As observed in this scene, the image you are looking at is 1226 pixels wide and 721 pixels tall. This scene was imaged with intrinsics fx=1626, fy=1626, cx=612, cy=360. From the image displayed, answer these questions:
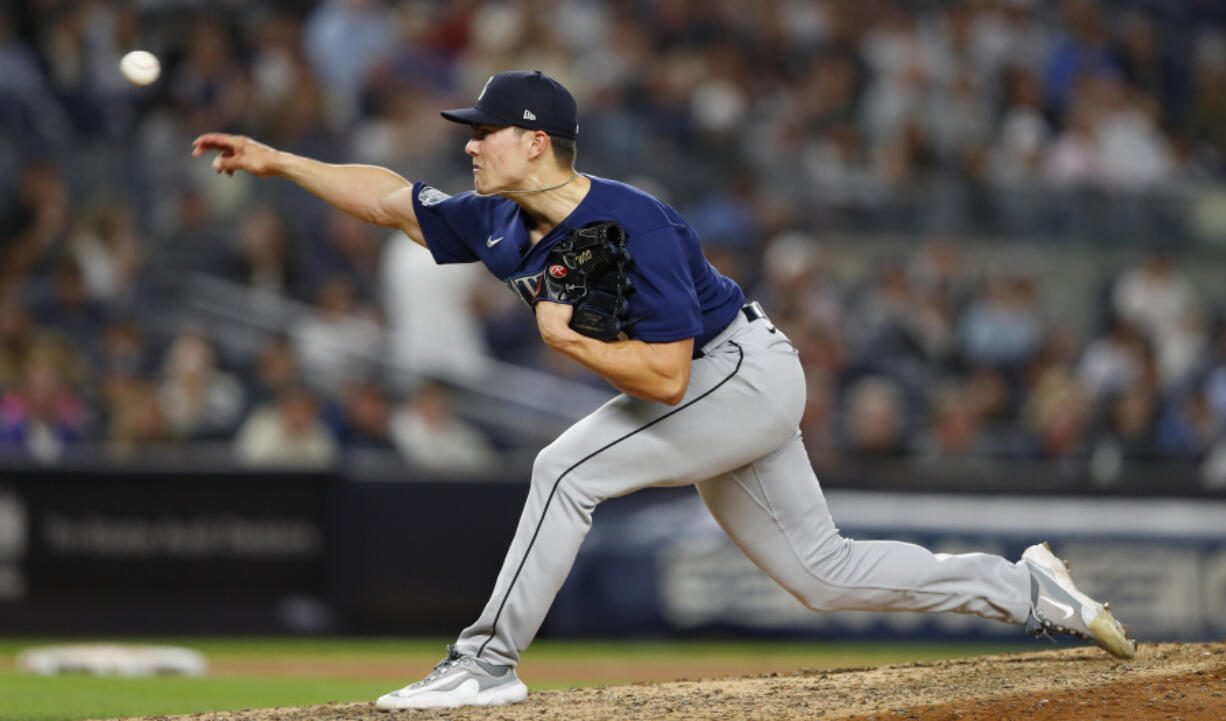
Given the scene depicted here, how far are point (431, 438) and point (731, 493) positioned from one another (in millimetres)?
5734

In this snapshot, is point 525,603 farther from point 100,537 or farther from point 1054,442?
point 1054,442

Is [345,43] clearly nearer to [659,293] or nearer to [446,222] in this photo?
[446,222]

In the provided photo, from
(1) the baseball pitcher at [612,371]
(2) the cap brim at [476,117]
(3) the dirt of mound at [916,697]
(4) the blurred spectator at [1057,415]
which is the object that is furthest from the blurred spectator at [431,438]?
(2) the cap brim at [476,117]

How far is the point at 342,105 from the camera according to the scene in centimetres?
1251

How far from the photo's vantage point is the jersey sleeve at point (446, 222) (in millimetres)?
4926

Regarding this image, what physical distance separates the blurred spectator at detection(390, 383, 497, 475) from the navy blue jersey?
17.8 feet

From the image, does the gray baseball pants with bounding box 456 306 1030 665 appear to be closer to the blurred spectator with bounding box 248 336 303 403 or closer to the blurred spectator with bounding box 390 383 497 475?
the blurred spectator with bounding box 390 383 497 475

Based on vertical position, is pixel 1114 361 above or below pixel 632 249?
above

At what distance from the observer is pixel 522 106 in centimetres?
462

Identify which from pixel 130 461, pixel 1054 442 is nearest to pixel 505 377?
pixel 130 461

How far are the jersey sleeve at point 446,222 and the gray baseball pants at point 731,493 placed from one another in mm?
666

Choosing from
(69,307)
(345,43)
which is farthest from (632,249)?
(345,43)

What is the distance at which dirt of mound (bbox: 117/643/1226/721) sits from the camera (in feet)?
15.1

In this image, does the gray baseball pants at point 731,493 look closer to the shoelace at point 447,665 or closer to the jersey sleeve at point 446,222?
the shoelace at point 447,665
